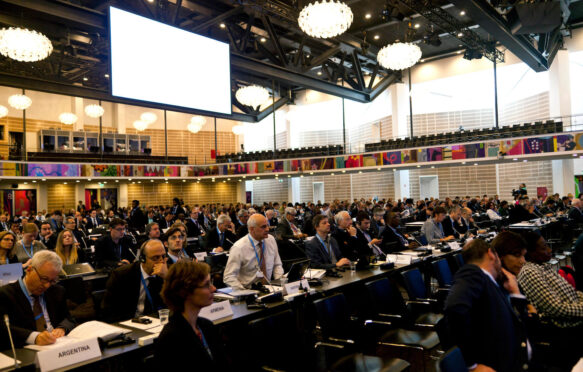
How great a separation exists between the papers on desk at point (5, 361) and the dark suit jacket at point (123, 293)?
3.14 feet

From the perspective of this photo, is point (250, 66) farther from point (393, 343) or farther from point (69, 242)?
point (393, 343)

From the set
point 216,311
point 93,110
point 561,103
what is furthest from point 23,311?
point 561,103

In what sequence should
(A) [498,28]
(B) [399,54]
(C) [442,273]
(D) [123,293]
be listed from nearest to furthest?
(D) [123,293] → (C) [442,273] → (B) [399,54] → (A) [498,28]

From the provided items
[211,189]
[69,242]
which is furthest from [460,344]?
[211,189]

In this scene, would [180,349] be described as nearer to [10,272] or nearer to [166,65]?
[10,272]

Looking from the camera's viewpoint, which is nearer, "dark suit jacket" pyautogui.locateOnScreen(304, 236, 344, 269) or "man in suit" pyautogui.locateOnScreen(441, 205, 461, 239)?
"dark suit jacket" pyautogui.locateOnScreen(304, 236, 344, 269)

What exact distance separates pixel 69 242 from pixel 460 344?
536 cm

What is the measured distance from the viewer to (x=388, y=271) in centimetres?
448

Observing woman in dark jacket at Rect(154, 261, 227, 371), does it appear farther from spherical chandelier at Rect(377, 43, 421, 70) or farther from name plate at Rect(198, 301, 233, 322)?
spherical chandelier at Rect(377, 43, 421, 70)

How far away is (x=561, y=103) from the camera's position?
16594mm

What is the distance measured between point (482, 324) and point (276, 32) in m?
16.1

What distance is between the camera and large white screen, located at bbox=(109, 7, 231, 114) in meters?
7.46

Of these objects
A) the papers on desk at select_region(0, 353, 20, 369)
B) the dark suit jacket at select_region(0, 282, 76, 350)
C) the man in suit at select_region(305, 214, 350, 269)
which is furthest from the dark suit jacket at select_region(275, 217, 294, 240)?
the papers on desk at select_region(0, 353, 20, 369)

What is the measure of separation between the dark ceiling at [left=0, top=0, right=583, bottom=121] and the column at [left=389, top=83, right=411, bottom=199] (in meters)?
0.75
